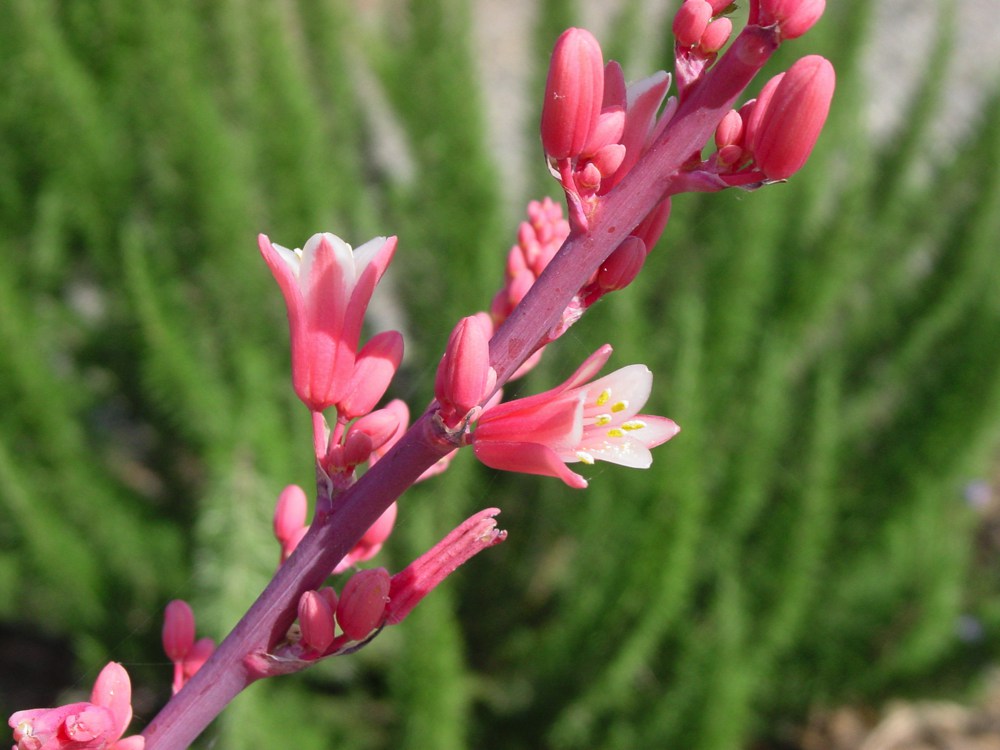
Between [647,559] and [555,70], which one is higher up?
[555,70]

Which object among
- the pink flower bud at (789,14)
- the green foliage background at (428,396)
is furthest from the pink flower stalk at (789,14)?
the green foliage background at (428,396)

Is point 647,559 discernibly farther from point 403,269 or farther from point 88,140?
point 88,140

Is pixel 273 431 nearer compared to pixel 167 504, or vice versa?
pixel 273 431

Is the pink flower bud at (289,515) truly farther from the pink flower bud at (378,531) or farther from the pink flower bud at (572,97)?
the pink flower bud at (572,97)

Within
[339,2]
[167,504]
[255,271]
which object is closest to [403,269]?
[255,271]

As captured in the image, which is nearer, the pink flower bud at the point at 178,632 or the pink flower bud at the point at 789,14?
the pink flower bud at the point at 789,14

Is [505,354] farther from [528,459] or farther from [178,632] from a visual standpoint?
[178,632]

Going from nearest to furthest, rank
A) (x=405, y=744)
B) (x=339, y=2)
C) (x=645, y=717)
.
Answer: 1. (x=405, y=744)
2. (x=645, y=717)
3. (x=339, y=2)

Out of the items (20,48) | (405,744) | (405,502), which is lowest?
(405,744)
